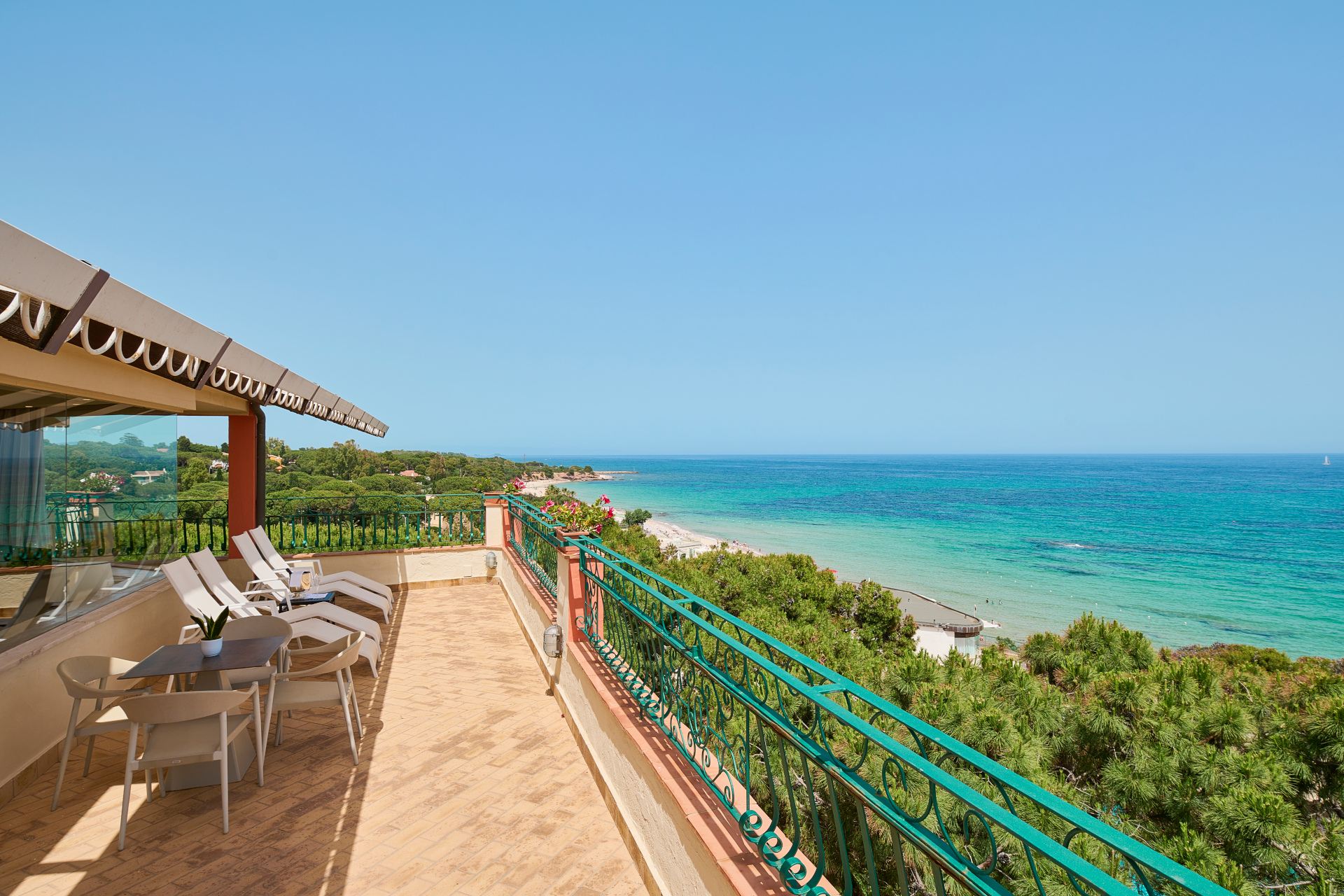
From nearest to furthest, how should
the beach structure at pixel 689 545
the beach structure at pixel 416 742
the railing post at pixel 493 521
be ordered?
the beach structure at pixel 416 742, the railing post at pixel 493 521, the beach structure at pixel 689 545

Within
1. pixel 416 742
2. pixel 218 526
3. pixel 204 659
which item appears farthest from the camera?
pixel 218 526

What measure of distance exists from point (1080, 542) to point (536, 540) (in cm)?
4783

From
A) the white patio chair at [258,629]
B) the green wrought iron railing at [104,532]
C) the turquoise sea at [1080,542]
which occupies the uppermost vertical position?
the green wrought iron railing at [104,532]

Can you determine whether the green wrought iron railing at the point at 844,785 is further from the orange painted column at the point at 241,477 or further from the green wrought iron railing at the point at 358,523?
the orange painted column at the point at 241,477

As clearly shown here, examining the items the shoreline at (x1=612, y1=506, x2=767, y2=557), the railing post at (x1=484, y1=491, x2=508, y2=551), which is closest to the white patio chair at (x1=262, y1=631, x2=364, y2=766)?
the railing post at (x1=484, y1=491, x2=508, y2=551)

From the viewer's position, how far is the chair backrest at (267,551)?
7784 millimetres

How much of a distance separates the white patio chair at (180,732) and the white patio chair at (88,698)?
0.21m

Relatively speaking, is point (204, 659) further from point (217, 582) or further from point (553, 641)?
point (217, 582)

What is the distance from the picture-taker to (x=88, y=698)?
3.46 metres

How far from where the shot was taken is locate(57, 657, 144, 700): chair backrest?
3.40m

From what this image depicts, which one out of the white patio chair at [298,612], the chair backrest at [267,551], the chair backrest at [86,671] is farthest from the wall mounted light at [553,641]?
the chair backrest at [267,551]

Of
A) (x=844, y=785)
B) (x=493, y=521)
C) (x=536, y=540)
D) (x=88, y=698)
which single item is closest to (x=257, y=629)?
(x=88, y=698)

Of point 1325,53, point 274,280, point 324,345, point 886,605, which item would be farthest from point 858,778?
point 324,345

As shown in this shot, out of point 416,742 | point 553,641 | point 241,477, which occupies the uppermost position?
point 241,477
